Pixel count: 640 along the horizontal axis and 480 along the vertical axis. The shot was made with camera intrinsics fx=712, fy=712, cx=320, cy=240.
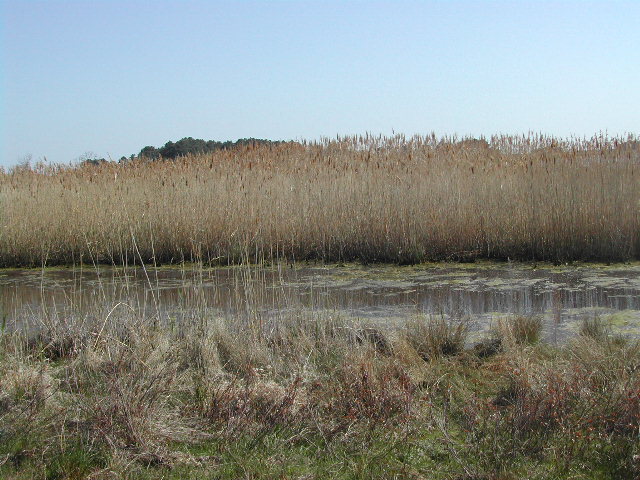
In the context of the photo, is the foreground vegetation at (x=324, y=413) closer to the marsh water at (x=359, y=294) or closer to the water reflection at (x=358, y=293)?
the marsh water at (x=359, y=294)

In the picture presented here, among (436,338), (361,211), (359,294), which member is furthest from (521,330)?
(361,211)

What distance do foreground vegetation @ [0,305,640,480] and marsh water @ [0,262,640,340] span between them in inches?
30.4

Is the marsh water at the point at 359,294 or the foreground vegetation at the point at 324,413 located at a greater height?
the marsh water at the point at 359,294

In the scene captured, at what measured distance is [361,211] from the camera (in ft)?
33.8

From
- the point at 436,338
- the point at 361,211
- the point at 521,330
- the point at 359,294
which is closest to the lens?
the point at 436,338

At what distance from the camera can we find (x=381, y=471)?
338cm

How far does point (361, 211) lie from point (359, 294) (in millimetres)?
2653

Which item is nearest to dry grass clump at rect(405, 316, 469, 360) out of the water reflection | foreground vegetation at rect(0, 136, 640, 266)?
the water reflection

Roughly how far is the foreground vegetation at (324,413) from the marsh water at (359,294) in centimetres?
77

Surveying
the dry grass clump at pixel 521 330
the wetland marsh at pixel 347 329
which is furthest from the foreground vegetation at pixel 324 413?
the dry grass clump at pixel 521 330

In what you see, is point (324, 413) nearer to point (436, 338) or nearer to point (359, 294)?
point (436, 338)

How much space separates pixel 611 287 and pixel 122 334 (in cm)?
525

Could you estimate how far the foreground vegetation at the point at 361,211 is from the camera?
9781 mm

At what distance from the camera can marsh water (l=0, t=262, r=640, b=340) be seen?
604 centimetres
